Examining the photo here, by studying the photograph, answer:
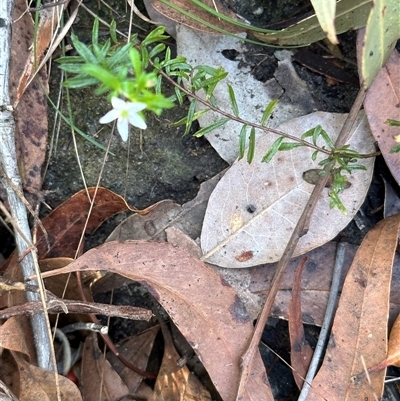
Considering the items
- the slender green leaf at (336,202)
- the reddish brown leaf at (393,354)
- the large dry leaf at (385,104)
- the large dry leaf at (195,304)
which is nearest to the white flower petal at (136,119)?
the large dry leaf at (195,304)

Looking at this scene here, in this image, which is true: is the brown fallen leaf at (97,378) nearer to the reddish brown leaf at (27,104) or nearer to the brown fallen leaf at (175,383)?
the brown fallen leaf at (175,383)

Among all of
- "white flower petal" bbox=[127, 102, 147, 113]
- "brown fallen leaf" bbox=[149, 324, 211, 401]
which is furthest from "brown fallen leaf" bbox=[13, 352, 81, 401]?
"white flower petal" bbox=[127, 102, 147, 113]

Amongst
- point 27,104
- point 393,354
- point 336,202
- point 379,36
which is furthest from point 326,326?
point 27,104

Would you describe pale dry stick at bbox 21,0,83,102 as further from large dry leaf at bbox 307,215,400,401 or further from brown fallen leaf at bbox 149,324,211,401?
large dry leaf at bbox 307,215,400,401

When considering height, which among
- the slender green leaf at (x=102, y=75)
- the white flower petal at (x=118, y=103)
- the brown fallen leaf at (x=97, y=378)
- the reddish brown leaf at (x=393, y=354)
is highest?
the slender green leaf at (x=102, y=75)

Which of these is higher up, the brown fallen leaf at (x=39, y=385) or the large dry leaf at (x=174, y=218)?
the large dry leaf at (x=174, y=218)
